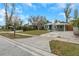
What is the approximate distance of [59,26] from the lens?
5281 mm

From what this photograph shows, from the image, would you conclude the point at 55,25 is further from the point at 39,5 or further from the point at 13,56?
the point at 13,56

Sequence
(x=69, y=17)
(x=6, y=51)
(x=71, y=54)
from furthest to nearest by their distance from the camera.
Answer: (x=69, y=17) < (x=6, y=51) < (x=71, y=54)

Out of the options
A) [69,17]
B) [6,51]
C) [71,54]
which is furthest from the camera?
[69,17]

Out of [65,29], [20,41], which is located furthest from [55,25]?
[20,41]

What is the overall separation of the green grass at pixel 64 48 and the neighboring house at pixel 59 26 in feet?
1.14

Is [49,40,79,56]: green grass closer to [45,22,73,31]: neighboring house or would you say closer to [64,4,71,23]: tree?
[45,22,73,31]: neighboring house

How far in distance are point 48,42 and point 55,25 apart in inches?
19.3

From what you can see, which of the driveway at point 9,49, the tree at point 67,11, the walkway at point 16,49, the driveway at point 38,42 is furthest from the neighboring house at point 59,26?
the driveway at point 9,49

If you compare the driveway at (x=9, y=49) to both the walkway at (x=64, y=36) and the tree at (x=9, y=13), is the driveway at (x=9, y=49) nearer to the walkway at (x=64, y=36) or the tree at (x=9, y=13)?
the tree at (x=9, y=13)

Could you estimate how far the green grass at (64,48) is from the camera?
15.1ft

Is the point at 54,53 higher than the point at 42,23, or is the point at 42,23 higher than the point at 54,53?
the point at 42,23

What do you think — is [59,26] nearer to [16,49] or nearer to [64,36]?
[64,36]

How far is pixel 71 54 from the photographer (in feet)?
14.9

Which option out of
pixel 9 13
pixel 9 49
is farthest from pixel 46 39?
pixel 9 13
